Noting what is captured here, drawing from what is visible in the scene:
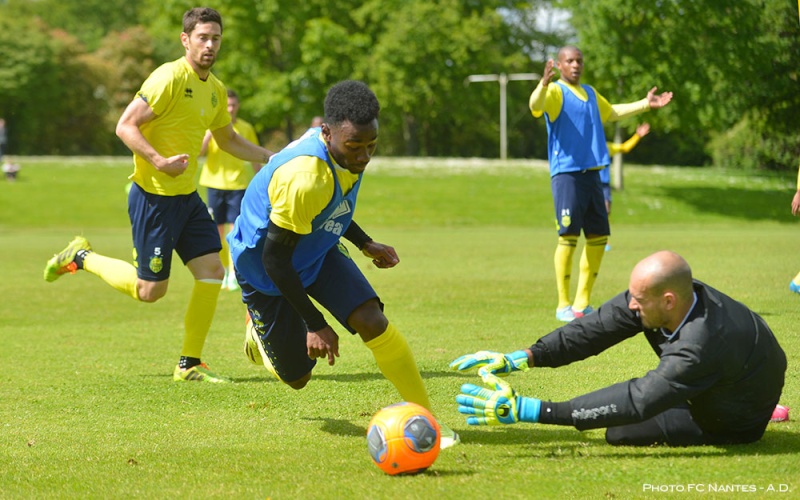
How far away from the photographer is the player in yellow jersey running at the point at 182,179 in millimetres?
7879

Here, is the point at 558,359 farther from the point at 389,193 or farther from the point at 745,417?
the point at 389,193

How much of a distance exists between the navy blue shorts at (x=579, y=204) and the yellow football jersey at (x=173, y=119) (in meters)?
4.33

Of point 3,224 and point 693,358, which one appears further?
point 3,224

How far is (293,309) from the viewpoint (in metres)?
6.33

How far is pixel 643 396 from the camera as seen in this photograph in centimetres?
500

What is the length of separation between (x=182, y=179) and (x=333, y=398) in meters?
2.40

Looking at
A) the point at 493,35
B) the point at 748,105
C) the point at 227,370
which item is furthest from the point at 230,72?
the point at 227,370

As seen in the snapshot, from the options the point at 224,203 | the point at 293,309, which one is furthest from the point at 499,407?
the point at 224,203

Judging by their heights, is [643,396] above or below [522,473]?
above

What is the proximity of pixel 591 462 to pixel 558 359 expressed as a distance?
0.73m

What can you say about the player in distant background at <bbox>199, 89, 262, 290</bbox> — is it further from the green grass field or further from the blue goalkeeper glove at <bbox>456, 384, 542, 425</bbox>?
the blue goalkeeper glove at <bbox>456, 384, 542, 425</bbox>

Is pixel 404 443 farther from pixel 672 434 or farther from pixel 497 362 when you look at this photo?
pixel 672 434

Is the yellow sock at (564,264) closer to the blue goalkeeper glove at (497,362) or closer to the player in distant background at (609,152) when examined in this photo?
the player in distant background at (609,152)

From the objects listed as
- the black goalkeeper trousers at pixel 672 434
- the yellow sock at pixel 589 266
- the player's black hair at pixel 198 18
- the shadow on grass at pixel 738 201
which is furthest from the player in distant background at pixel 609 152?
the shadow on grass at pixel 738 201
